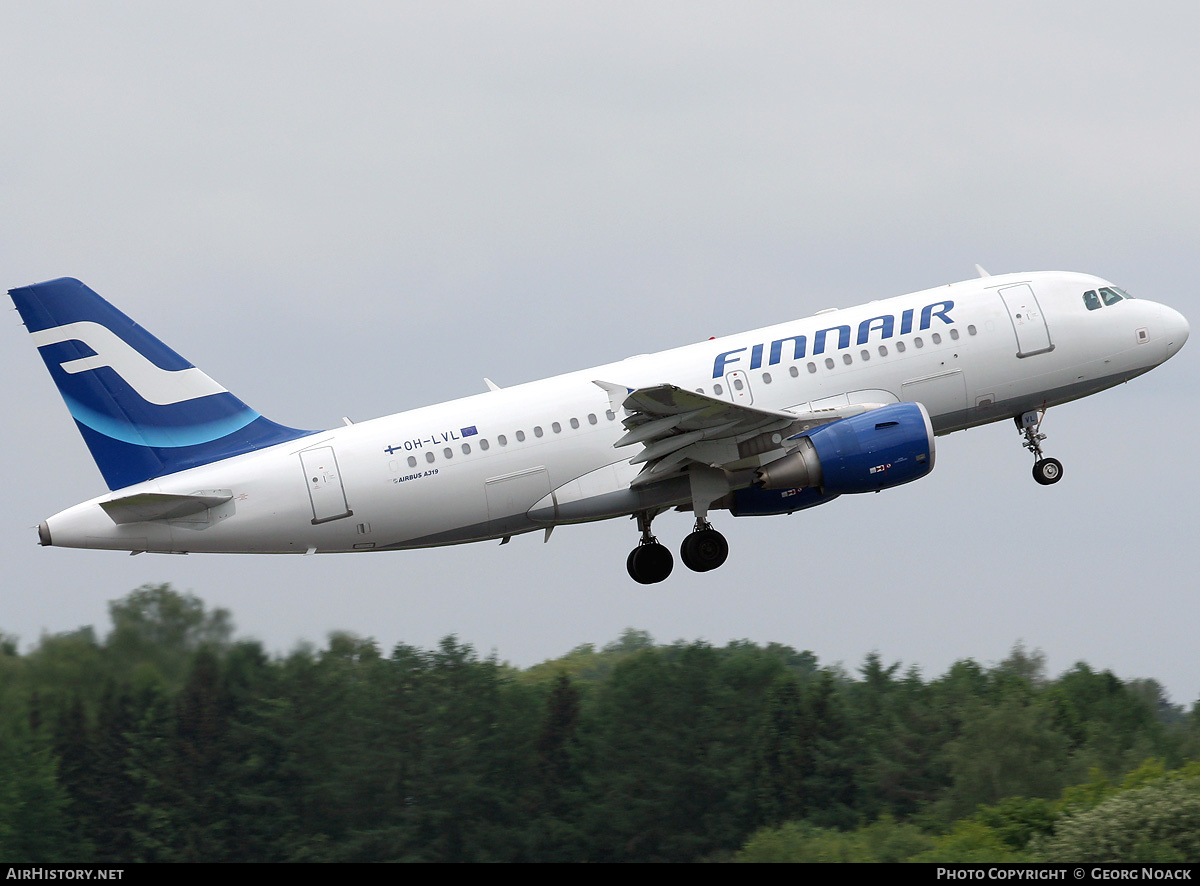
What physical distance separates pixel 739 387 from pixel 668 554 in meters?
5.56

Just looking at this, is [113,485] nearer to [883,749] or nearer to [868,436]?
[868,436]

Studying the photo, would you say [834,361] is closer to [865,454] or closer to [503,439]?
[865,454]

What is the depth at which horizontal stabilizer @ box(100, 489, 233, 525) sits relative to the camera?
114 ft

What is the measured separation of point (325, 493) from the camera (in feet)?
115

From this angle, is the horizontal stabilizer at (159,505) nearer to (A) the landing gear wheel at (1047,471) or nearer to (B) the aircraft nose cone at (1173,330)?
(A) the landing gear wheel at (1047,471)

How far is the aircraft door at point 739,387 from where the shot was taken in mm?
36031

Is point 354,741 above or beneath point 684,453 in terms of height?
beneath

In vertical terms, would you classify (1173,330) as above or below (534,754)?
above

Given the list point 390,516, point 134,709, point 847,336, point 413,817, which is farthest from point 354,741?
point 847,336

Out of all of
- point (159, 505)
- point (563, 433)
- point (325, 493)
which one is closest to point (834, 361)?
point (563, 433)

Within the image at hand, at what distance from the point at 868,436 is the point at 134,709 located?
31.4 metres

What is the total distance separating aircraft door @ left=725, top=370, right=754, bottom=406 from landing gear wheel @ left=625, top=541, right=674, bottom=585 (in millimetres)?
5228

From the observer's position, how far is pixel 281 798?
219 feet

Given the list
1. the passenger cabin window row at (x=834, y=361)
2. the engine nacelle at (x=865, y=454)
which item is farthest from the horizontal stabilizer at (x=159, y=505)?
the engine nacelle at (x=865, y=454)
